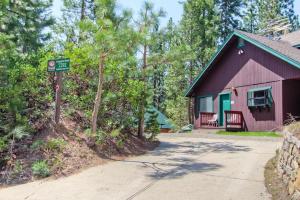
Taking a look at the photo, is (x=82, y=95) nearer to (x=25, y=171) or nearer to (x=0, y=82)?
(x=0, y=82)

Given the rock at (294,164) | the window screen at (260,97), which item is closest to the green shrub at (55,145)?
the rock at (294,164)

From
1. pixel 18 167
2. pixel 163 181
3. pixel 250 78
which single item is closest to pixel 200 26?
pixel 250 78

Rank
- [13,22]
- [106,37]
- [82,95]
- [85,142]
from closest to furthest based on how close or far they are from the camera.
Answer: [106,37] < [85,142] < [82,95] < [13,22]

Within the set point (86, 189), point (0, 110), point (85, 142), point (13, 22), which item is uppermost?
point (13, 22)

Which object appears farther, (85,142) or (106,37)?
(85,142)

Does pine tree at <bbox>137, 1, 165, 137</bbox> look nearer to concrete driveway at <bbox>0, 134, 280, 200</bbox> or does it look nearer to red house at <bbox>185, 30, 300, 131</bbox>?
concrete driveway at <bbox>0, 134, 280, 200</bbox>

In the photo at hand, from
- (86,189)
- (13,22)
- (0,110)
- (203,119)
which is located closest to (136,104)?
(0,110)

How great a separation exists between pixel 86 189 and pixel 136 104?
5.27m

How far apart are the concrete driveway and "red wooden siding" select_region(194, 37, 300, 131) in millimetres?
7951

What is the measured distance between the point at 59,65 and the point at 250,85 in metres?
12.3

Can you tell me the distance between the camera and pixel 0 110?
34.0ft

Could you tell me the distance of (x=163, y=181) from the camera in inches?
303

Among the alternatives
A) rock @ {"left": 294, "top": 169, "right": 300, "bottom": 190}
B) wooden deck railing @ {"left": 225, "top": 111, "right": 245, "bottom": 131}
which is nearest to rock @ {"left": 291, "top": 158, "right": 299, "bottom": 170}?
rock @ {"left": 294, "top": 169, "right": 300, "bottom": 190}

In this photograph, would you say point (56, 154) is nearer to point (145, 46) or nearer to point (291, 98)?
point (145, 46)
